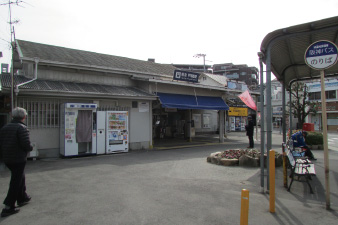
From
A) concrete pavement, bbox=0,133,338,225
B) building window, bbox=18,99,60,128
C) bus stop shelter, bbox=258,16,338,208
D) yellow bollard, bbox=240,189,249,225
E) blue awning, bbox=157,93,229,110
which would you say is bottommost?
concrete pavement, bbox=0,133,338,225

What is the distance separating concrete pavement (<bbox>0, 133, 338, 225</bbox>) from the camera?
14.7 feet

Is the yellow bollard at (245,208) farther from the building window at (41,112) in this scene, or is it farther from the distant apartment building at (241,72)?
the distant apartment building at (241,72)

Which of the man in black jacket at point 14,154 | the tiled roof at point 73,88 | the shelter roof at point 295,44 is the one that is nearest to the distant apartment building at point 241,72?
the tiled roof at point 73,88

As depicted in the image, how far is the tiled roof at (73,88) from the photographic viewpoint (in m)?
10.2

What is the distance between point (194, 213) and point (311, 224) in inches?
78.5

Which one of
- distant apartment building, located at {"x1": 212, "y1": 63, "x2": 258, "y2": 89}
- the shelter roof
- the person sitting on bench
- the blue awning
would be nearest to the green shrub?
the person sitting on bench

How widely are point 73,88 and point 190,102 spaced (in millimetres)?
7025

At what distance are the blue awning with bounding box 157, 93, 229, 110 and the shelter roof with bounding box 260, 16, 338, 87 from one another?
229 inches

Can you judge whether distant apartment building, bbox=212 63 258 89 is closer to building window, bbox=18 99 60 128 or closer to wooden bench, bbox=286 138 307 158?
wooden bench, bbox=286 138 307 158

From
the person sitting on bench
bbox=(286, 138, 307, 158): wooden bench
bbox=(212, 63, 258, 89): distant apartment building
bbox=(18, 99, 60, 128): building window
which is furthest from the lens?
bbox=(212, 63, 258, 89): distant apartment building

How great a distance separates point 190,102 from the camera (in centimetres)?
1553

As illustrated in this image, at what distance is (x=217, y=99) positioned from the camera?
58.2ft

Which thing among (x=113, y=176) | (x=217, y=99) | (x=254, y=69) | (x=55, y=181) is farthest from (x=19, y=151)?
(x=254, y=69)

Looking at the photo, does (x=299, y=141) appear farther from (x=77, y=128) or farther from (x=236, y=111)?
(x=236, y=111)
